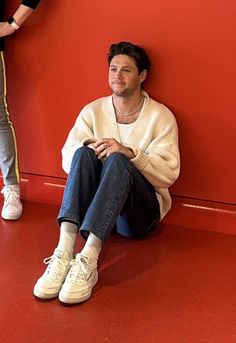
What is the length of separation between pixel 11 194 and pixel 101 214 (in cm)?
76

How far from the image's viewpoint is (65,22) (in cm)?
222

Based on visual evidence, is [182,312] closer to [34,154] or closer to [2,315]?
[2,315]

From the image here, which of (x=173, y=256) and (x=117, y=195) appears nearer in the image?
(x=117, y=195)

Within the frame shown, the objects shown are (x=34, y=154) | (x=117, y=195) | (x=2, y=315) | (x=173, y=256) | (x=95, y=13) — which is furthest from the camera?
(x=34, y=154)

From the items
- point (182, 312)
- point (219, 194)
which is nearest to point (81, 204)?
point (182, 312)

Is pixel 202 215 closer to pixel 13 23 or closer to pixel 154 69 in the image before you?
pixel 154 69

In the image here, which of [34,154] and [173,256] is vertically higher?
[34,154]

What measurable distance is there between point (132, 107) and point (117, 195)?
1.69ft

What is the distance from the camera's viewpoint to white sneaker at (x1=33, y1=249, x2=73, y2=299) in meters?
1.67

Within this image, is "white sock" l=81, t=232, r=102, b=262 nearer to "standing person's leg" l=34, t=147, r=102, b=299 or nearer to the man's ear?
"standing person's leg" l=34, t=147, r=102, b=299

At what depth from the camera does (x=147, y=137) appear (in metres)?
2.02

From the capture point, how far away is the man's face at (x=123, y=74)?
2010 millimetres

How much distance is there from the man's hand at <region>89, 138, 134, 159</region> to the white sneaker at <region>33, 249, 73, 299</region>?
40cm

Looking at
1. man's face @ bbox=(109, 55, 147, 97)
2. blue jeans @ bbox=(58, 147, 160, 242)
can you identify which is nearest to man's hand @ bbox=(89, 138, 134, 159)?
blue jeans @ bbox=(58, 147, 160, 242)
